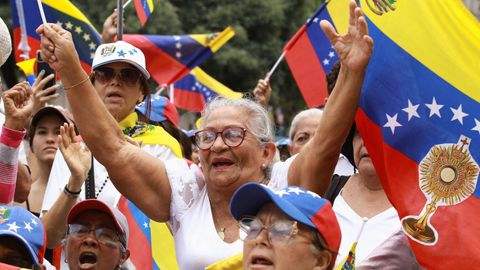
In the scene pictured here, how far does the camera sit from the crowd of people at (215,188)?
415 centimetres

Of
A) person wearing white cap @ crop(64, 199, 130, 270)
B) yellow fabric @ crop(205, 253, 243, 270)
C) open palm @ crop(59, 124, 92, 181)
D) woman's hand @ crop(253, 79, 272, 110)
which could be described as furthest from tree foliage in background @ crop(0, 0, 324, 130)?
yellow fabric @ crop(205, 253, 243, 270)

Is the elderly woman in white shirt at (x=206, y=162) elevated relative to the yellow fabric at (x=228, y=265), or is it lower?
elevated

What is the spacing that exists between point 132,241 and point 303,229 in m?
2.41

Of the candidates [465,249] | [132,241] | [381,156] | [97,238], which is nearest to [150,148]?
[132,241]

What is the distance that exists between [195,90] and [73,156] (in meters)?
6.02

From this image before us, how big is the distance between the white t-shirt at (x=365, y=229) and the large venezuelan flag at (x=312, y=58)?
3.35 m

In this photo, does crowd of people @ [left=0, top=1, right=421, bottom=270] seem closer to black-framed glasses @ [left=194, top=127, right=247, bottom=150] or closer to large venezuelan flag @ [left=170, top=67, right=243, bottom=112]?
black-framed glasses @ [left=194, top=127, right=247, bottom=150]

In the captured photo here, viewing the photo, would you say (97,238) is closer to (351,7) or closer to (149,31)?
(351,7)

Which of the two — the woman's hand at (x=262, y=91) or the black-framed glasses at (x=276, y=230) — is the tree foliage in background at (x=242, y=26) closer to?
the woman's hand at (x=262, y=91)

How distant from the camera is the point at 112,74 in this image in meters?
6.20

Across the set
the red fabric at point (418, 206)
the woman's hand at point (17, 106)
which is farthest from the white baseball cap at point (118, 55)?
the red fabric at point (418, 206)

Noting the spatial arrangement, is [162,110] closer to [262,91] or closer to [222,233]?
[262,91]

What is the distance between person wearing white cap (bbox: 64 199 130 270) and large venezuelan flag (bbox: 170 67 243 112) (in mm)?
6093

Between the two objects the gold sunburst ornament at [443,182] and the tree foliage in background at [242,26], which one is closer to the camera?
the gold sunburst ornament at [443,182]
